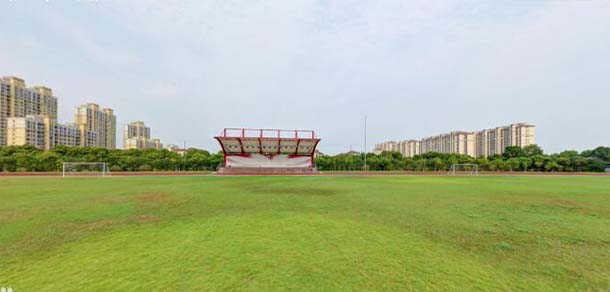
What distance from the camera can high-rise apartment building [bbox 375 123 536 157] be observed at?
66.2 m

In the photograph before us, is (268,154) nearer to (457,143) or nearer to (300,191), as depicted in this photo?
(300,191)

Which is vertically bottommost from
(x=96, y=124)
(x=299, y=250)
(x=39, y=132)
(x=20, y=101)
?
(x=299, y=250)

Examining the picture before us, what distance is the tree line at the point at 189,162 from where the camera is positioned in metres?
31.8

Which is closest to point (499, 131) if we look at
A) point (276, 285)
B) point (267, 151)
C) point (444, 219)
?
point (267, 151)

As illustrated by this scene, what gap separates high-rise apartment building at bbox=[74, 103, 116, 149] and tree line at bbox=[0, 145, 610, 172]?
2741 centimetres

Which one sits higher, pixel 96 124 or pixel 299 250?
pixel 96 124

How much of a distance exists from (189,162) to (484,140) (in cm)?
8187

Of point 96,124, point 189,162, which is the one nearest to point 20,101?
point 96,124

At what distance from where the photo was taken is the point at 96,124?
70.6 meters

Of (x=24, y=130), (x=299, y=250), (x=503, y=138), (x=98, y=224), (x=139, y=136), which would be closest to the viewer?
(x=299, y=250)

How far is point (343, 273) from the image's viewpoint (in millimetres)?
3094

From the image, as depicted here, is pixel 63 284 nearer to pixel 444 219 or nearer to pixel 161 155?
pixel 444 219

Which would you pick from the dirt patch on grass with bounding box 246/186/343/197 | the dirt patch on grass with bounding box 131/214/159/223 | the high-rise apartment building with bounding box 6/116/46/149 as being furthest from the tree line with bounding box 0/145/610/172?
the dirt patch on grass with bounding box 131/214/159/223

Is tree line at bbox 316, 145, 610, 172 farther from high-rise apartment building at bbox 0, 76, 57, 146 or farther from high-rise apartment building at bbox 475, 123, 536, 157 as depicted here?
high-rise apartment building at bbox 0, 76, 57, 146
